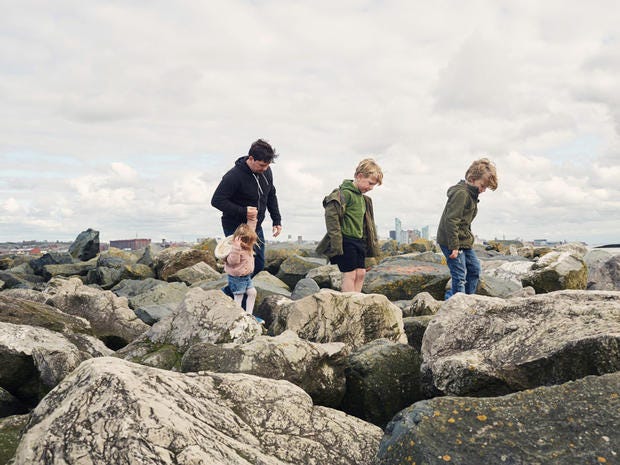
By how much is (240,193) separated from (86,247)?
23.3 m

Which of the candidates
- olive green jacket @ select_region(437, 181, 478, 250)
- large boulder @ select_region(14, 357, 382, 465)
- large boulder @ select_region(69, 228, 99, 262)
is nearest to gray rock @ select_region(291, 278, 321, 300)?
olive green jacket @ select_region(437, 181, 478, 250)

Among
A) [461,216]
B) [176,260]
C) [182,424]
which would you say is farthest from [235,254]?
[176,260]

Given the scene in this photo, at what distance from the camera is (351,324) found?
6.63 metres

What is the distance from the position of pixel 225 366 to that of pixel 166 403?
51.4 inches

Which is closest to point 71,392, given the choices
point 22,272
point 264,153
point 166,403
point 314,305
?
point 166,403

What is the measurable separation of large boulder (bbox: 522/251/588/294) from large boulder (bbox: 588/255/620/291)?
28 cm

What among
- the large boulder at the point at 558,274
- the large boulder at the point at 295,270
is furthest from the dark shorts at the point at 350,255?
the large boulder at the point at 295,270

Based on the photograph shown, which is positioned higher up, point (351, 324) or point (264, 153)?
point (264, 153)

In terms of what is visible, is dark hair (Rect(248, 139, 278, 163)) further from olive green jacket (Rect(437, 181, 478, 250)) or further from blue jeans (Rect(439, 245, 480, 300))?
blue jeans (Rect(439, 245, 480, 300))

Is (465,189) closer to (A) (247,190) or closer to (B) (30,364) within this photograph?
(A) (247,190)

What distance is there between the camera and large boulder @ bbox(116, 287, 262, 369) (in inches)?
225

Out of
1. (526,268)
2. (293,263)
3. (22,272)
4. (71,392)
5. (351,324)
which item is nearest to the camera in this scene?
(71,392)

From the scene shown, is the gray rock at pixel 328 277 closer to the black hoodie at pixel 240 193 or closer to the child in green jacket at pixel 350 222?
the child in green jacket at pixel 350 222

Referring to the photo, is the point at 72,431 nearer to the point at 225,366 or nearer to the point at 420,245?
the point at 225,366
